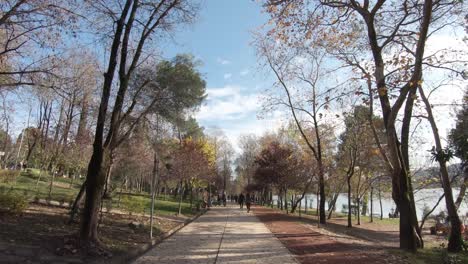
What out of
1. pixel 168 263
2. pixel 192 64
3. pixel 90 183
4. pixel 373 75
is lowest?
pixel 168 263

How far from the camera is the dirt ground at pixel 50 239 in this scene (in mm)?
8344

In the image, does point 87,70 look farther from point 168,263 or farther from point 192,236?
point 168,263

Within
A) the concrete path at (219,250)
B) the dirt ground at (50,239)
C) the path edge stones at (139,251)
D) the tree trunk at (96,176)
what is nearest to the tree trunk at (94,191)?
the tree trunk at (96,176)

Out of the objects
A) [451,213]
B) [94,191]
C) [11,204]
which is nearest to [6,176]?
[11,204]

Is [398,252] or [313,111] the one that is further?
[313,111]

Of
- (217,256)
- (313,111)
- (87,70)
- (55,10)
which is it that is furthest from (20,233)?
(313,111)

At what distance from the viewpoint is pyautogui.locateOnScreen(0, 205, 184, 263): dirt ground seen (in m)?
8.34

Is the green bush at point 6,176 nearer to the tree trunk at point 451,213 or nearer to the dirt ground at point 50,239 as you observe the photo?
the dirt ground at point 50,239

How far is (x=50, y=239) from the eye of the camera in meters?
9.89

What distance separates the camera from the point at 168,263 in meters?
9.88

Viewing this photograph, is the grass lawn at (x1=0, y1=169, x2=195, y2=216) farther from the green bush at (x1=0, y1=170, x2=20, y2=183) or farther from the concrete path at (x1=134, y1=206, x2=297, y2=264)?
the concrete path at (x1=134, y1=206, x2=297, y2=264)

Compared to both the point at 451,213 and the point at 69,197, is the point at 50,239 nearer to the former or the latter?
the point at 69,197

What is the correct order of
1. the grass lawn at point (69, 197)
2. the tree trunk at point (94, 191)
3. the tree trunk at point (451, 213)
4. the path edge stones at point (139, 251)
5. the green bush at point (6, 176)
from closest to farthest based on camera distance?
the path edge stones at point (139, 251)
the tree trunk at point (94, 191)
the tree trunk at point (451, 213)
the grass lawn at point (69, 197)
the green bush at point (6, 176)

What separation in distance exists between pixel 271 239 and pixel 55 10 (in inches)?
419
